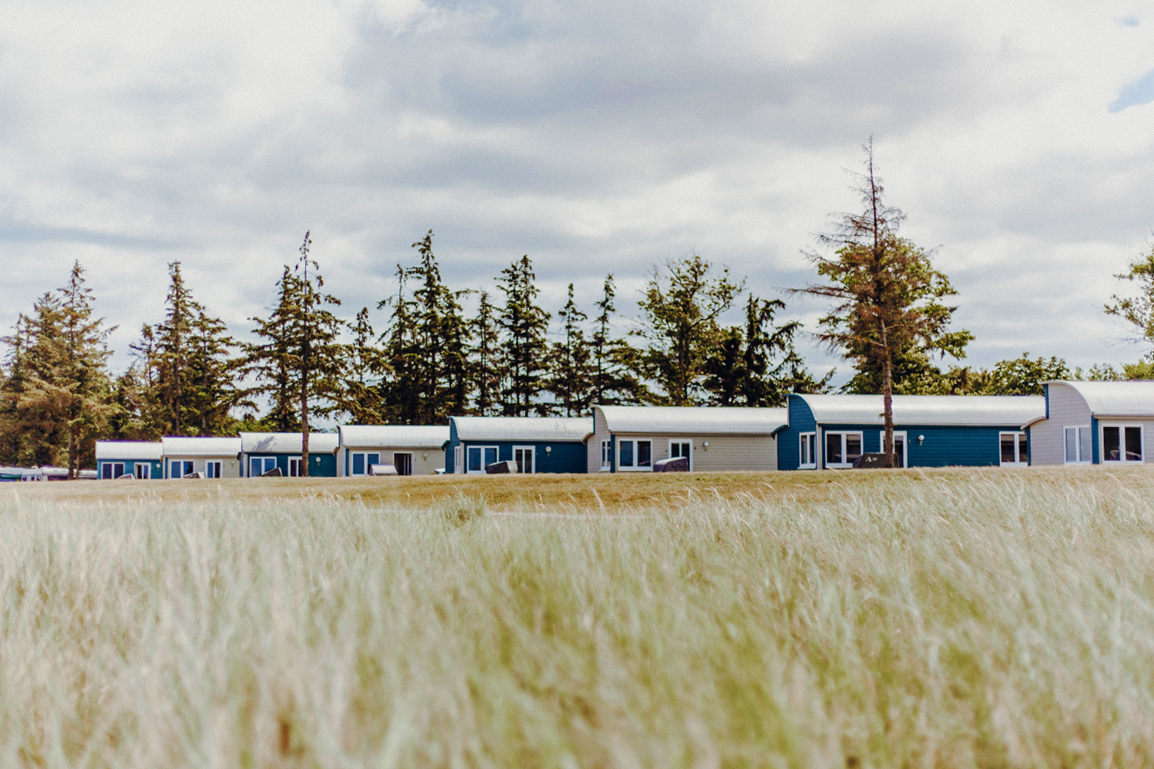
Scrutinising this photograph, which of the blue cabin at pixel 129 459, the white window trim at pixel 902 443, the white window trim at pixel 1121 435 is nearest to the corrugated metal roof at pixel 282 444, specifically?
the blue cabin at pixel 129 459

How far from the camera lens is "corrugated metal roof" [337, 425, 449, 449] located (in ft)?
138

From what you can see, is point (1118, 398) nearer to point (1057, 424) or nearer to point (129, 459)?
point (1057, 424)

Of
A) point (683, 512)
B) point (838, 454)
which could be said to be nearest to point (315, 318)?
point (838, 454)

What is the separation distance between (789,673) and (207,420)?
205ft

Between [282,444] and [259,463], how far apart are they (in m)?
1.79

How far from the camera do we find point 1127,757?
7.33ft

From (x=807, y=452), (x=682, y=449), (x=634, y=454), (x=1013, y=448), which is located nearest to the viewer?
(x=1013, y=448)

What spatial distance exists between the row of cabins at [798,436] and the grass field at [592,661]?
2884cm

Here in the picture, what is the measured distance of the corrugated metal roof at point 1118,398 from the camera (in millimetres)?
28562

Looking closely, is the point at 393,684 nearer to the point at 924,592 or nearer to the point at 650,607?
the point at 650,607

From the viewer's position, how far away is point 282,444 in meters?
46.2

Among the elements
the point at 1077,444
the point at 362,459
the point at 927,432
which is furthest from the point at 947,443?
the point at 362,459

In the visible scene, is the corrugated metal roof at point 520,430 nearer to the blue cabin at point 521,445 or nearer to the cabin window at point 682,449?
the blue cabin at point 521,445

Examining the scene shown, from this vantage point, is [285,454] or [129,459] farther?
[129,459]
